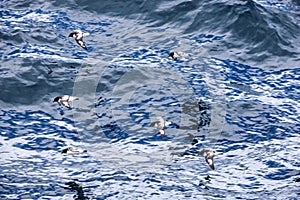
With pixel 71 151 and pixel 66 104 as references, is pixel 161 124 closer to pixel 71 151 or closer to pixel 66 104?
pixel 71 151

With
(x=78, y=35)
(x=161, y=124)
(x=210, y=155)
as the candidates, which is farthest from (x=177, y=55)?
(x=210, y=155)

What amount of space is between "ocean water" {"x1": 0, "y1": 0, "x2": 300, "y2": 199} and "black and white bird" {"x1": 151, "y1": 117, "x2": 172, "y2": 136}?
20 cm

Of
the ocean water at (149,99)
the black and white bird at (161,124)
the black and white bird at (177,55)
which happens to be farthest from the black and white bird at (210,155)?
the black and white bird at (177,55)

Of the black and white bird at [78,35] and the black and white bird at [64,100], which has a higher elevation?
the black and white bird at [78,35]

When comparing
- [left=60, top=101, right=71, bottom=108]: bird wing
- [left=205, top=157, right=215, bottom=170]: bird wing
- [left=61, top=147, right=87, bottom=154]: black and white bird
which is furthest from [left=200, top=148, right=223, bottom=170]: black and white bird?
[left=60, top=101, right=71, bottom=108]: bird wing

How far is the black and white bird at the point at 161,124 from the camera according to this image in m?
14.5

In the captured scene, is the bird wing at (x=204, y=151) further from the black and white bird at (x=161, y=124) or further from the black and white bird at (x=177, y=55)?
the black and white bird at (x=177, y=55)

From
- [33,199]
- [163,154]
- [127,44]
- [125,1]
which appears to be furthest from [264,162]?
[125,1]

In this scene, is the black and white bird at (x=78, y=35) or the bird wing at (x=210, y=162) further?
the black and white bird at (x=78, y=35)

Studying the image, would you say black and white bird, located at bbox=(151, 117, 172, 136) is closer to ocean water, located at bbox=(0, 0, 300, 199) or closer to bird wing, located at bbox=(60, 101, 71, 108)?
ocean water, located at bbox=(0, 0, 300, 199)

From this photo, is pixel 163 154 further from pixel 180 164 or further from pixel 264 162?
pixel 264 162

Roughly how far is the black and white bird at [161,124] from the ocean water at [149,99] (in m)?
0.20

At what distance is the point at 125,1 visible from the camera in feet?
70.1

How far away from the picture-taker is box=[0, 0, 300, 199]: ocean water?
510 inches
